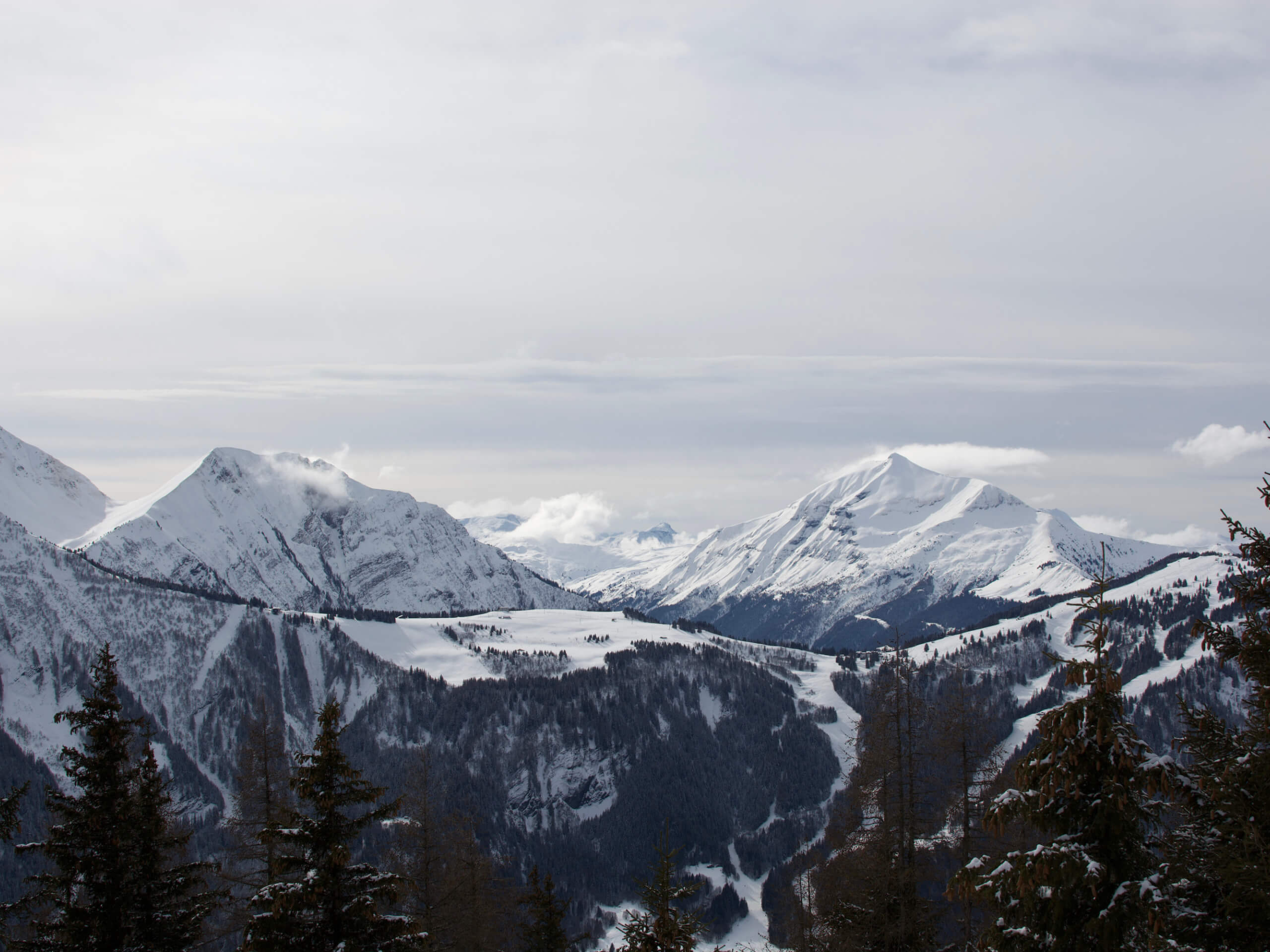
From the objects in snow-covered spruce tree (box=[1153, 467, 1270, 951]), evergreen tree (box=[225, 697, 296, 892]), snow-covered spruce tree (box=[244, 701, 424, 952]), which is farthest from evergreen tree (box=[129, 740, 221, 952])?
snow-covered spruce tree (box=[1153, 467, 1270, 951])

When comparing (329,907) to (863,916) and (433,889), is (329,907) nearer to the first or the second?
(433,889)

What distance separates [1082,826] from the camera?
16.3 m

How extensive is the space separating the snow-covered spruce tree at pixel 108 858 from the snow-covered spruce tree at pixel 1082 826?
791 inches

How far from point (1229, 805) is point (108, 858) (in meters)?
25.1

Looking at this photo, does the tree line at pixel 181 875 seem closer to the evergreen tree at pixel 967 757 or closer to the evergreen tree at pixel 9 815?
the evergreen tree at pixel 9 815

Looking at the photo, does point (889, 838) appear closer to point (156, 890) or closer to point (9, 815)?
point (156, 890)

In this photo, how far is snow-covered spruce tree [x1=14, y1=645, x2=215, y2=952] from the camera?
22797 millimetres

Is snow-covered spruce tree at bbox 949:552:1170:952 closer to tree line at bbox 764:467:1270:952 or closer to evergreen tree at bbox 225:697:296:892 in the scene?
tree line at bbox 764:467:1270:952

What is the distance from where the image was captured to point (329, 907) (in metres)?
21.1

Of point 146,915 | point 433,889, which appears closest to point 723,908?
point 433,889

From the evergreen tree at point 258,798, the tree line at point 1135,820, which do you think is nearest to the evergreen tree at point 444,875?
the evergreen tree at point 258,798

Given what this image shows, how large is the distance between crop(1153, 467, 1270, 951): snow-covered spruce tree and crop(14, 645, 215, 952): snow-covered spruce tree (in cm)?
2319

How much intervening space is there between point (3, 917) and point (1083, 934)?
23.4 m

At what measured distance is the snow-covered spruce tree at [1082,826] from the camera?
15570 mm
